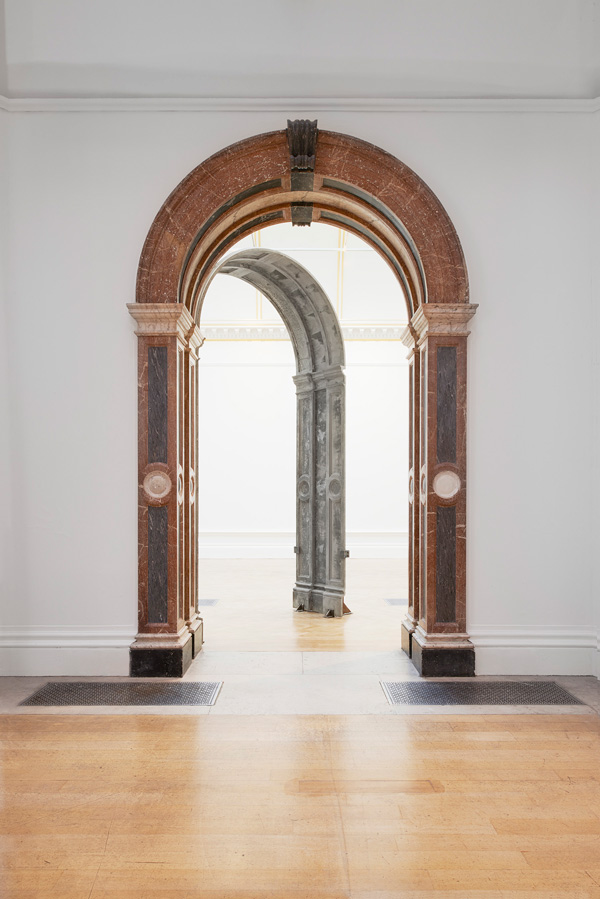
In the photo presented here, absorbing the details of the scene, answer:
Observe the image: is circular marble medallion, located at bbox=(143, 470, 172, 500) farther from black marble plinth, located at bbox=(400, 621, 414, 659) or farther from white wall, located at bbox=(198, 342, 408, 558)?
white wall, located at bbox=(198, 342, 408, 558)

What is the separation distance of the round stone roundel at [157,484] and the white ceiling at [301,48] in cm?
250

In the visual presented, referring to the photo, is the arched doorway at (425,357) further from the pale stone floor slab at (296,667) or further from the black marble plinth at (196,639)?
the pale stone floor slab at (296,667)

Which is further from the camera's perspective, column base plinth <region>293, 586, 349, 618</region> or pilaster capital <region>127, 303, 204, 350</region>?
column base plinth <region>293, 586, 349, 618</region>

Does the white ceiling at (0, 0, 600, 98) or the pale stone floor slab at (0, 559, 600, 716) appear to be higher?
the white ceiling at (0, 0, 600, 98)

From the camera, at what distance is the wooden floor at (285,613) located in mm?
5445

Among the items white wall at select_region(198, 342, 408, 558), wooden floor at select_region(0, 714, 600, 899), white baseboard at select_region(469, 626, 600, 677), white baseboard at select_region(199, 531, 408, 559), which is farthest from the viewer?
white wall at select_region(198, 342, 408, 558)

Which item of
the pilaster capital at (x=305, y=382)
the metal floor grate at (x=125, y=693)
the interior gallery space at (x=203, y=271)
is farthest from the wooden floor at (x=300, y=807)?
the pilaster capital at (x=305, y=382)

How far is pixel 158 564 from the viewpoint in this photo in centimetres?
459

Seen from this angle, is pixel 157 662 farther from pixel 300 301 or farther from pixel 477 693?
pixel 300 301

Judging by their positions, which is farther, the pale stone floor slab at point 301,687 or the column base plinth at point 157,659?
the column base plinth at point 157,659

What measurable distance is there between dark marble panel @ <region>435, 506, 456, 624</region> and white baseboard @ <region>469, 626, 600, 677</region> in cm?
22

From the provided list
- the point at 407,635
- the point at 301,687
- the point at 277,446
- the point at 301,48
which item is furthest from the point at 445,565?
the point at 277,446

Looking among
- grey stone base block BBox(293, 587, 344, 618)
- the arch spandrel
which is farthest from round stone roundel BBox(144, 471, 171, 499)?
the arch spandrel

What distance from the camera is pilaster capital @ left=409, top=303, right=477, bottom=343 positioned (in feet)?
14.9
